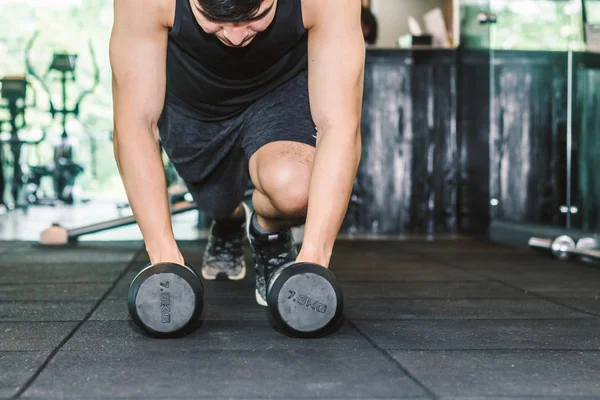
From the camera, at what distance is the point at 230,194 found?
5.95ft

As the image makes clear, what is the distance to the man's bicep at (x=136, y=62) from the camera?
1.30 m

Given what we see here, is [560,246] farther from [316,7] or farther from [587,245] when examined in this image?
[316,7]

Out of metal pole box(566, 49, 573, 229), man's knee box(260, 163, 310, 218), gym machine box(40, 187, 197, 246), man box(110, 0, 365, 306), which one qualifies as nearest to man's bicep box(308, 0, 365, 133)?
man box(110, 0, 365, 306)

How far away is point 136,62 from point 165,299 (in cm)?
44

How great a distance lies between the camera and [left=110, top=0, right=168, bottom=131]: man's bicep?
1297 millimetres

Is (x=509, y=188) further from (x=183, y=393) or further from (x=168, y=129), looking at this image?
(x=183, y=393)

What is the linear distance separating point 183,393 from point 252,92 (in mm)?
799

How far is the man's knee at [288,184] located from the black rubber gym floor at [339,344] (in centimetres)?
24

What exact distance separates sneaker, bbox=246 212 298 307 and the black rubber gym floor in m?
0.06

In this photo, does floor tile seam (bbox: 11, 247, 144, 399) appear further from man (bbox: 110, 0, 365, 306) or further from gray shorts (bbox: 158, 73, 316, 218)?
gray shorts (bbox: 158, 73, 316, 218)

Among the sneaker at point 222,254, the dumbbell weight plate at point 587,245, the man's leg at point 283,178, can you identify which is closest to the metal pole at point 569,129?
the dumbbell weight plate at point 587,245

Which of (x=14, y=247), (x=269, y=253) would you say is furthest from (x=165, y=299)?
(x=14, y=247)

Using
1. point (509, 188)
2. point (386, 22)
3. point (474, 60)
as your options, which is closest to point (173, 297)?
point (509, 188)

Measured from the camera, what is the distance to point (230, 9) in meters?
1.13
